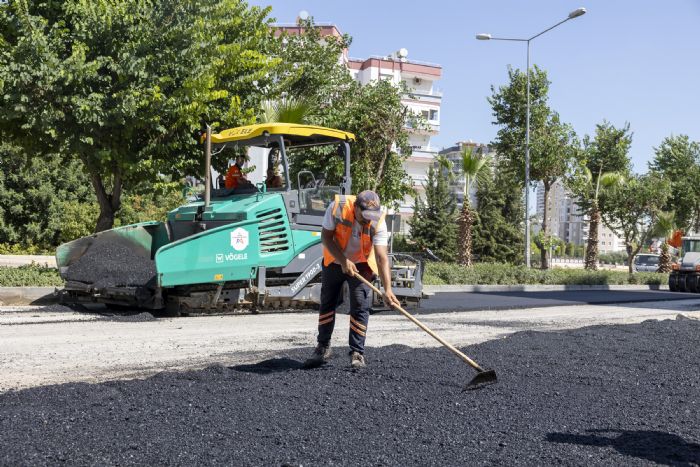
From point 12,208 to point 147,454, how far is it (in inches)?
1088

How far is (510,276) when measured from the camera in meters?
24.5

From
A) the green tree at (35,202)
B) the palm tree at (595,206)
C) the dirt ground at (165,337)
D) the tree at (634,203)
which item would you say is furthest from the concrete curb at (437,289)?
the green tree at (35,202)

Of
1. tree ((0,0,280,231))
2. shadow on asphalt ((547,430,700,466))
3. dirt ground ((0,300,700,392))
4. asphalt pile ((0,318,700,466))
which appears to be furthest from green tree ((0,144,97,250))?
shadow on asphalt ((547,430,700,466))

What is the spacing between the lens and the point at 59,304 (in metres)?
11.1

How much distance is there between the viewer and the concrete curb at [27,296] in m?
11.5

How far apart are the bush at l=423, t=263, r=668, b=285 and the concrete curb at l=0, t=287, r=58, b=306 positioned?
458 inches

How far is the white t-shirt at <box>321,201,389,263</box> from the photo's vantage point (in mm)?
6395

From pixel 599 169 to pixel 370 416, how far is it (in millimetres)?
31391

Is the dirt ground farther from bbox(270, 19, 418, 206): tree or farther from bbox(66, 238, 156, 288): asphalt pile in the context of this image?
bbox(270, 19, 418, 206): tree

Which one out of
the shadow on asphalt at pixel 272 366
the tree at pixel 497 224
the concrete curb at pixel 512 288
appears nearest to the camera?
the shadow on asphalt at pixel 272 366

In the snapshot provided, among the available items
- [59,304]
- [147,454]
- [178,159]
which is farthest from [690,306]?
[147,454]

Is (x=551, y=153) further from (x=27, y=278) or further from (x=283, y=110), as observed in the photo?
(x=27, y=278)

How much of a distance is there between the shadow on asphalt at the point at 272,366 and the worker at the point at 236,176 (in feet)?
15.9

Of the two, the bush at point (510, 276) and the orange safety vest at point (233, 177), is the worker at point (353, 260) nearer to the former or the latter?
the orange safety vest at point (233, 177)
